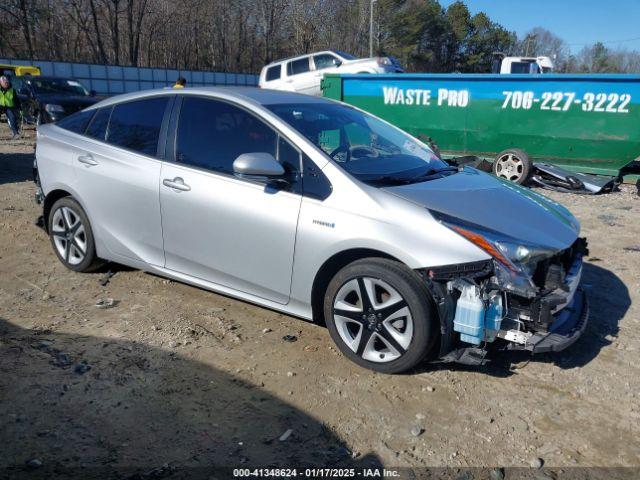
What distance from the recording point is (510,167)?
895cm

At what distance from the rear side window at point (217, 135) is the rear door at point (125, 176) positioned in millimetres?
224

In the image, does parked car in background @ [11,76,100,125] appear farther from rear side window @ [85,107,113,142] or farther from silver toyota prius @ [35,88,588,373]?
silver toyota prius @ [35,88,588,373]

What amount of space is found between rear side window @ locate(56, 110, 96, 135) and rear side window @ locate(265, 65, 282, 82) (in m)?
15.4

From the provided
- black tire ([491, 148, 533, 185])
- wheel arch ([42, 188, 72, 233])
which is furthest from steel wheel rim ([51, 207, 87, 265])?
black tire ([491, 148, 533, 185])

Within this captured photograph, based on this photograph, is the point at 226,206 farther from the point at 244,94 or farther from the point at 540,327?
the point at 540,327

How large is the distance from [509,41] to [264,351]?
6745 centimetres

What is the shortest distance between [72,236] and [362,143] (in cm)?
271

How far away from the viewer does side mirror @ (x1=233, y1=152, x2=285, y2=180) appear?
10.9 ft

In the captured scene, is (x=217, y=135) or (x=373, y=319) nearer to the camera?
(x=373, y=319)

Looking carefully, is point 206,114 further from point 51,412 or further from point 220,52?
point 220,52

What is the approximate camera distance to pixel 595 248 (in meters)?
5.80

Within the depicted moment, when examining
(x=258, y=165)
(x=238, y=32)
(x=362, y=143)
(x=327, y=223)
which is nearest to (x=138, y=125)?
(x=258, y=165)

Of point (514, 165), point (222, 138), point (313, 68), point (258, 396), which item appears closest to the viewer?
point (258, 396)

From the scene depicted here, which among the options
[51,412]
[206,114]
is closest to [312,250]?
[206,114]
